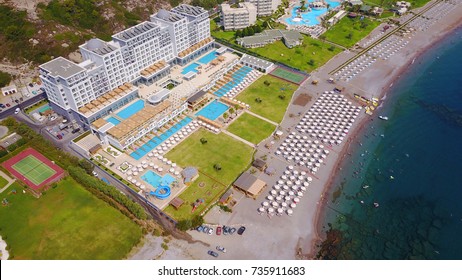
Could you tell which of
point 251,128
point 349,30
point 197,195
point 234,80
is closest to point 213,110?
point 251,128

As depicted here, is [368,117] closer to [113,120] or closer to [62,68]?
[113,120]

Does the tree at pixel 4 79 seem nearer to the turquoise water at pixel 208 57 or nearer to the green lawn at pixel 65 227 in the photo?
the green lawn at pixel 65 227

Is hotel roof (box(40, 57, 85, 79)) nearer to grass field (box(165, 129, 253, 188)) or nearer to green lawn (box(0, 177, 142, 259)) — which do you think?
green lawn (box(0, 177, 142, 259))

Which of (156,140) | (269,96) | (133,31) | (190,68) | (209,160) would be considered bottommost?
(209,160)

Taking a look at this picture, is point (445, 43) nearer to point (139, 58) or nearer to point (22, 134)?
point (139, 58)

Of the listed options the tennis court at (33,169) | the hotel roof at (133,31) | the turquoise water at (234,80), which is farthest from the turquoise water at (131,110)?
the turquoise water at (234,80)
